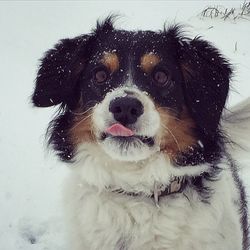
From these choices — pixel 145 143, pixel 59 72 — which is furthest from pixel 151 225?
pixel 59 72

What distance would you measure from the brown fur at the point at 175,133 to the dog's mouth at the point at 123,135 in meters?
0.12

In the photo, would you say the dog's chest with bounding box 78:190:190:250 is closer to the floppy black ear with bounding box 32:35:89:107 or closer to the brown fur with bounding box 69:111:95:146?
the brown fur with bounding box 69:111:95:146

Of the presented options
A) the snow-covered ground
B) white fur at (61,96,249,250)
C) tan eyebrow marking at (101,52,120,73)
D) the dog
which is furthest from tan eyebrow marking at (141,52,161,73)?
the snow-covered ground

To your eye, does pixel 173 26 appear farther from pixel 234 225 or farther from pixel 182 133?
pixel 234 225

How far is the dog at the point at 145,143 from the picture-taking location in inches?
113

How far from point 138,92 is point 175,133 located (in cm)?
34

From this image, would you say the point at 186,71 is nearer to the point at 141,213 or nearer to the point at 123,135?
the point at 123,135

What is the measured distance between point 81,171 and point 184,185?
580 millimetres

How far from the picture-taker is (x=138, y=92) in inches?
108

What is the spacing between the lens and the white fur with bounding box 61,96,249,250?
9.44 feet

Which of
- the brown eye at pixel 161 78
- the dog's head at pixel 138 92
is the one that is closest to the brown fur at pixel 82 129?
the dog's head at pixel 138 92

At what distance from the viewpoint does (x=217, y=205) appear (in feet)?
9.68

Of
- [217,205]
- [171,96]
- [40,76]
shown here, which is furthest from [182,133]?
[40,76]

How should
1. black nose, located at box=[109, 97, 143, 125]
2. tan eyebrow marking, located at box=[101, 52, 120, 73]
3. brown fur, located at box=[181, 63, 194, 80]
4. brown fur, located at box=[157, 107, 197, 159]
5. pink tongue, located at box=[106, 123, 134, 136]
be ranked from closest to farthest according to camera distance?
black nose, located at box=[109, 97, 143, 125], pink tongue, located at box=[106, 123, 134, 136], brown fur, located at box=[157, 107, 197, 159], tan eyebrow marking, located at box=[101, 52, 120, 73], brown fur, located at box=[181, 63, 194, 80]
